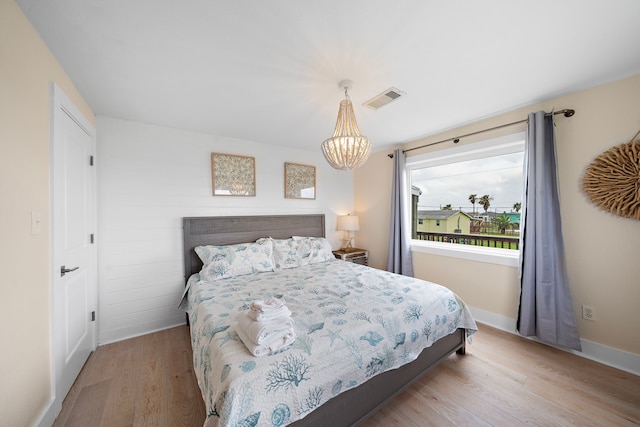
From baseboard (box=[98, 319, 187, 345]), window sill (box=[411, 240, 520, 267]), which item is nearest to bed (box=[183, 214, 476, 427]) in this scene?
baseboard (box=[98, 319, 187, 345])

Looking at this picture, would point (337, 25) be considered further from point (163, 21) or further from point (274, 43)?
point (163, 21)

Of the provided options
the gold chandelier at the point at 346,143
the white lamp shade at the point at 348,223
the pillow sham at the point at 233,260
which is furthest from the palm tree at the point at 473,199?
the pillow sham at the point at 233,260

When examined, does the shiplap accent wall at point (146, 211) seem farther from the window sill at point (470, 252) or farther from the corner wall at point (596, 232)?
the corner wall at point (596, 232)

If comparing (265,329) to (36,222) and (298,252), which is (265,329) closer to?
(36,222)

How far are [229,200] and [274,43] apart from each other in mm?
2170

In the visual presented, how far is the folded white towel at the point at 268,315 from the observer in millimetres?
1319

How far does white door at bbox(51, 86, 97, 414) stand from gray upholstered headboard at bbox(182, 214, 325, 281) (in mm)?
859

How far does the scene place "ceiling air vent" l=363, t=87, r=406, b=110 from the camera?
6.84 ft

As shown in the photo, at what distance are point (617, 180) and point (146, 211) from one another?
451 centimetres

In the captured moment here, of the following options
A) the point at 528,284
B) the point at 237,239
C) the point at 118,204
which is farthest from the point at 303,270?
the point at 528,284

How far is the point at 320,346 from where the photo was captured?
1313mm

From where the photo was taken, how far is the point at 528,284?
2.34 meters

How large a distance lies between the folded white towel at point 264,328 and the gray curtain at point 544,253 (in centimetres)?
247

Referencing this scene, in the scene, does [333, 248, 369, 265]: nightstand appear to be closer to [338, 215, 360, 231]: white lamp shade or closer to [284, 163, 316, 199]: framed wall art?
[338, 215, 360, 231]: white lamp shade
